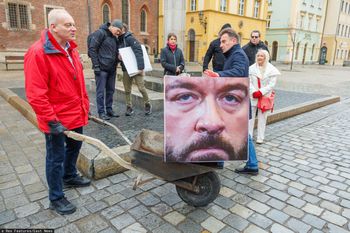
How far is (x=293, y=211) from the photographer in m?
3.15

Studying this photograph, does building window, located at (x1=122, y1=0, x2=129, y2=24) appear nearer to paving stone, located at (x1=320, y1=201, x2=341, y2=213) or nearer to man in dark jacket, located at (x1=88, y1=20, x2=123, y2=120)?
man in dark jacket, located at (x1=88, y1=20, x2=123, y2=120)

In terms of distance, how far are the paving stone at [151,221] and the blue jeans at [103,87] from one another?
340 centimetres

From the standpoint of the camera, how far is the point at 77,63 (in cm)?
302

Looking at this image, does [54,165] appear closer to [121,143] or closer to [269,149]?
[121,143]

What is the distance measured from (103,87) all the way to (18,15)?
2035 cm

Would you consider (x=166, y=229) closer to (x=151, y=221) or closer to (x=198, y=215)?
(x=151, y=221)

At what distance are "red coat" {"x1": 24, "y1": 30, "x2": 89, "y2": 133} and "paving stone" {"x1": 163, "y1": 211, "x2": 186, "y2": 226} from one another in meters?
1.37

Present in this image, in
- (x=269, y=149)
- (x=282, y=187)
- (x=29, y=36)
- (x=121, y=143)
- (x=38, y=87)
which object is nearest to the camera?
(x=38, y=87)

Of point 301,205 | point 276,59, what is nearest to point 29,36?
point 301,205

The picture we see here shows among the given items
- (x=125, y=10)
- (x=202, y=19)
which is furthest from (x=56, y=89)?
(x=202, y=19)

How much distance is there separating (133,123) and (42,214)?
123 inches

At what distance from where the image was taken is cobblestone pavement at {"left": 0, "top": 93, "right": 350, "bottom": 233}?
2.85 meters

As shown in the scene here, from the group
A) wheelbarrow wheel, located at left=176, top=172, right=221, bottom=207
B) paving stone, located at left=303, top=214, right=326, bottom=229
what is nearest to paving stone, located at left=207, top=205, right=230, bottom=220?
wheelbarrow wheel, located at left=176, top=172, right=221, bottom=207

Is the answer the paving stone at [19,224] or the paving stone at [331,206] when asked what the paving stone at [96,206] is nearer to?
the paving stone at [19,224]
